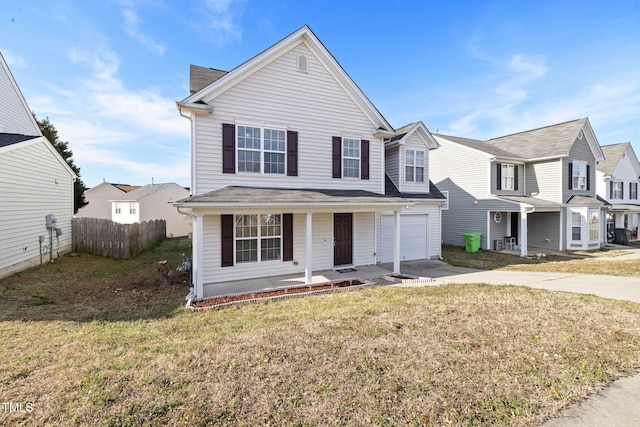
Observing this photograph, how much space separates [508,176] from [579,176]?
15.1 ft

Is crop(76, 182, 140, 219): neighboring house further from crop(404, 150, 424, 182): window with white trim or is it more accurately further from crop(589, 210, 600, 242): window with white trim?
crop(589, 210, 600, 242): window with white trim

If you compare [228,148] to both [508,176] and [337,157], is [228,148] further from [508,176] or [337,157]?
[508,176]

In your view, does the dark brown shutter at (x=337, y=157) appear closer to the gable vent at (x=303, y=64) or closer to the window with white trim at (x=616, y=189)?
the gable vent at (x=303, y=64)

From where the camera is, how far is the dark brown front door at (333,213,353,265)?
11250 millimetres

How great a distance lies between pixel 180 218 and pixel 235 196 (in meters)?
24.7

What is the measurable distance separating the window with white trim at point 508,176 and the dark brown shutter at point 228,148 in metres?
16.8

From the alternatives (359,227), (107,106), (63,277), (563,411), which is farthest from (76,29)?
(563,411)

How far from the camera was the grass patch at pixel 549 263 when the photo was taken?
1130cm

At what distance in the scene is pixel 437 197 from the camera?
13859 millimetres

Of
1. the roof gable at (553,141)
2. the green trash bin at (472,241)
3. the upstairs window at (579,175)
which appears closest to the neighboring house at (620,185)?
the roof gable at (553,141)

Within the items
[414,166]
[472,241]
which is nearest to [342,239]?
[414,166]

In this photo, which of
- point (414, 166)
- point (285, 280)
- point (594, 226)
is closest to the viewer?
point (285, 280)

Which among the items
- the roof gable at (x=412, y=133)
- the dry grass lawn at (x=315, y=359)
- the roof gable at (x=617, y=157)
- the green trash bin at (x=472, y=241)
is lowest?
the dry grass lawn at (x=315, y=359)

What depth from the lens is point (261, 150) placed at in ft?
32.5
